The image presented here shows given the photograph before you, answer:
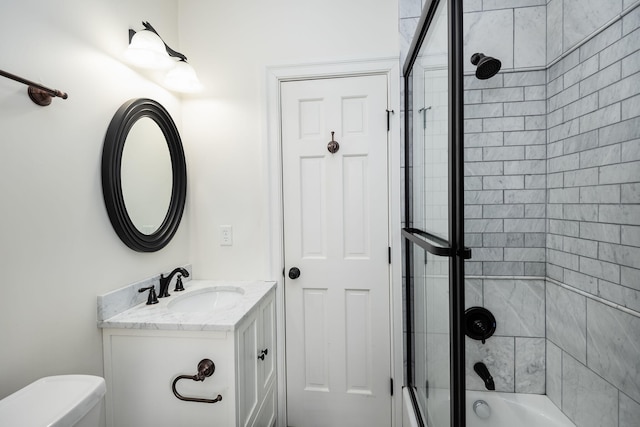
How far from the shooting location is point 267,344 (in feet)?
5.17

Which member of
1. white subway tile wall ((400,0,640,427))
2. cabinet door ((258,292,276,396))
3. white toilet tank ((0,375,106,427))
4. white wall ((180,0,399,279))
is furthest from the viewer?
white wall ((180,0,399,279))

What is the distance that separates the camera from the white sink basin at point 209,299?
1.52 m

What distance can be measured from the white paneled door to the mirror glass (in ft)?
2.23

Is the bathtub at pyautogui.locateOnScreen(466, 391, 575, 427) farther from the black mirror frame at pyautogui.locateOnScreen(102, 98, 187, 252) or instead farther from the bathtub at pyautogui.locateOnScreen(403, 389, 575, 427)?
the black mirror frame at pyautogui.locateOnScreen(102, 98, 187, 252)

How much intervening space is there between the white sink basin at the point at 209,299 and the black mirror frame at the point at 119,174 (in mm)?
318

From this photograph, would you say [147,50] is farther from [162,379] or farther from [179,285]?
[162,379]

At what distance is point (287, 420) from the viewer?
1734 millimetres

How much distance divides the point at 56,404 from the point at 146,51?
1.35 m

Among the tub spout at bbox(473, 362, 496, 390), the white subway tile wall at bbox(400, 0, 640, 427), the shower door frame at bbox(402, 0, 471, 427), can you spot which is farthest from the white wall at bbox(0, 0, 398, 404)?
the tub spout at bbox(473, 362, 496, 390)

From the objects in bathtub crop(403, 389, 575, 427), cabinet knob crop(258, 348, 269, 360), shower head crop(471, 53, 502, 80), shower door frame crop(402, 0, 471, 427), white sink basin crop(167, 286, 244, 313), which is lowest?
bathtub crop(403, 389, 575, 427)

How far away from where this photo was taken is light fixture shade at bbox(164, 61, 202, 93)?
1.52m

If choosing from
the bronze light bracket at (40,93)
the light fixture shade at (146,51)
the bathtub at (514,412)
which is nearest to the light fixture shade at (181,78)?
the light fixture shade at (146,51)

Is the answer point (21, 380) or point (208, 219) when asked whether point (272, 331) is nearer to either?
point (208, 219)

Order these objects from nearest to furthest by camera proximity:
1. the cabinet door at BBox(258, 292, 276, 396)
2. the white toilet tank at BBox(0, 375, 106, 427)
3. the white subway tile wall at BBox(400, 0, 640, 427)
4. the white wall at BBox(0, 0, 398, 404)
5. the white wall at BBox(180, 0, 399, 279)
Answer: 1. the white toilet tank at BBox(0, 375, 106, 427)
2. the white wall at BBox(0, 0, 398, 404)
3. the white subway tile wall at BBox(400, 0, 640, 427)
4. the cabinet door at BBox(258, 292, 276, 396)
5. the white wall at BBox(180, 0, 399, 279)
